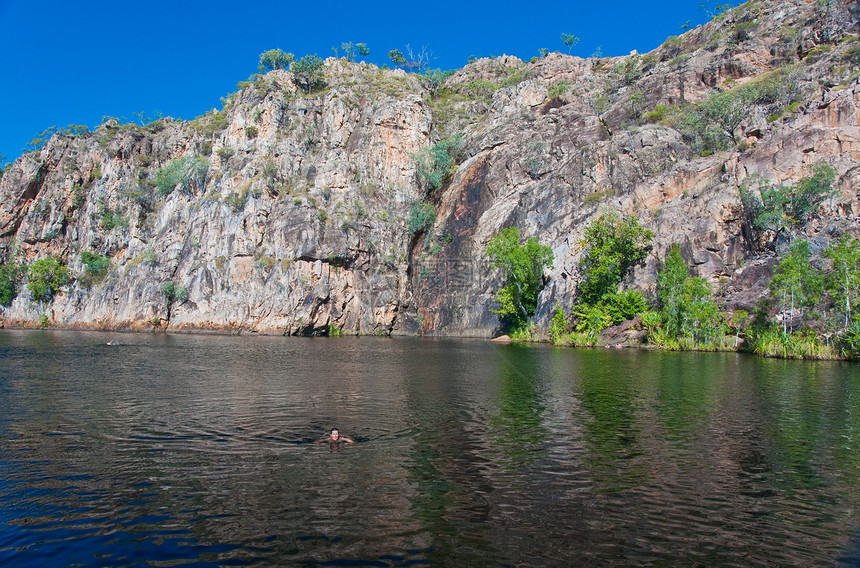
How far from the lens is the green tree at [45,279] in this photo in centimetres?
10850

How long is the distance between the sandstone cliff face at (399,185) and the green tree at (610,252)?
2.34 m

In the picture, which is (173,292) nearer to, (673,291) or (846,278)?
(673,291)

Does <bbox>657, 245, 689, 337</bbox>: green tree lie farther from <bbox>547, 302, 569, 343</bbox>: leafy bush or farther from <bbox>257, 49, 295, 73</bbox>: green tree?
<bbox>257, 49, 295, 73</bbox>: green tree

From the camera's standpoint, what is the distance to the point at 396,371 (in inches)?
1602

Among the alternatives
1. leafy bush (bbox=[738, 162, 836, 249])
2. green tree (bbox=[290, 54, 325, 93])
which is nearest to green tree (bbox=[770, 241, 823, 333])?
leafy bush (bbox=[738, 162, 836, 249])

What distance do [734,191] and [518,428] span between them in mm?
63687

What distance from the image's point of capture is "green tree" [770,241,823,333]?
5159cm

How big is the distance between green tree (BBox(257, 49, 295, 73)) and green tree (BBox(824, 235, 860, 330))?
12351 centimetres

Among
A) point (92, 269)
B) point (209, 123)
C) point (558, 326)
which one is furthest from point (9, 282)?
point (558, 326)

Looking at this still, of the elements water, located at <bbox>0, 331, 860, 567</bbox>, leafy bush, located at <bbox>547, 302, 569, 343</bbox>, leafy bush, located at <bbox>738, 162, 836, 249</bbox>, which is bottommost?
water, located at <bbox>0, 331, 860, 567</bbox>

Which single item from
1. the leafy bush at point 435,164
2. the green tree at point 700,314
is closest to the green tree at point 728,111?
the green tree at point 700,314

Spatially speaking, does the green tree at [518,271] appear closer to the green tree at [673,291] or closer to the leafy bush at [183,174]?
the green tree at [673,291]

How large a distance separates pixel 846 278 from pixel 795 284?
431 centimetres

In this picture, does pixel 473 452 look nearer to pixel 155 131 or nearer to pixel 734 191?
pixel 734 191
